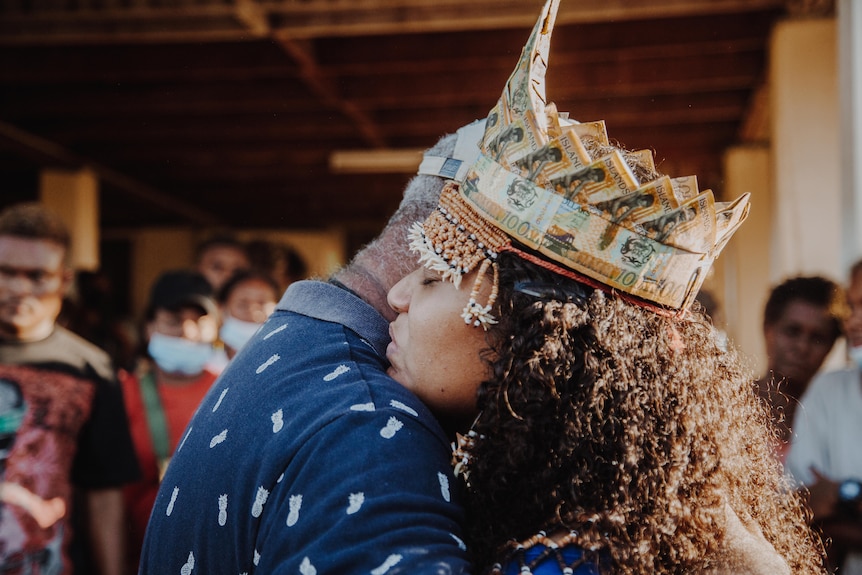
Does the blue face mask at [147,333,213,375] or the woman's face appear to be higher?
the woman's face

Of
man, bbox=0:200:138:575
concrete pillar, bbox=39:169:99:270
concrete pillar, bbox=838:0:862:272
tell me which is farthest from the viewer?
concrete pillar, bbox=39:169:99:270

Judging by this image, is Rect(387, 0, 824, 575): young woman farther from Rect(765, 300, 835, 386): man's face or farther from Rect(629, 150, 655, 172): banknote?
Rect(765, 300, 835, 386): man's face

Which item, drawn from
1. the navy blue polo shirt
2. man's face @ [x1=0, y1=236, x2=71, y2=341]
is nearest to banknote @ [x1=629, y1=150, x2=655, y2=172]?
the navy blue polo shirt

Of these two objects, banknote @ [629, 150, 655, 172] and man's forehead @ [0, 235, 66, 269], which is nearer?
banknote @ [629, 150, 655, 172]

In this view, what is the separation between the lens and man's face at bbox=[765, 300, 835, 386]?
4.26 metres

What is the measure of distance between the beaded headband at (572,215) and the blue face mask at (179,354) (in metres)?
3.50

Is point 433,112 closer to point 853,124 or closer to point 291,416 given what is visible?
point 853,124

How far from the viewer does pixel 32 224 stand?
12.3ft

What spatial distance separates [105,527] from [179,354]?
1.33 meters

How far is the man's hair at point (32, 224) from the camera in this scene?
3.71m

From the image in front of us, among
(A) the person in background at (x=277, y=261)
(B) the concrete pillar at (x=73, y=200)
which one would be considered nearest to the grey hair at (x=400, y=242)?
(A) the person in background at (x=277, y=261)

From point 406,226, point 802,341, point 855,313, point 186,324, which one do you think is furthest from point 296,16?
point 406,226

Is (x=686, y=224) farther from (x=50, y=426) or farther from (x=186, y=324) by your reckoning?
(x=186, y=324)

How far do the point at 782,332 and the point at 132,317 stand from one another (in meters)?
15.4
